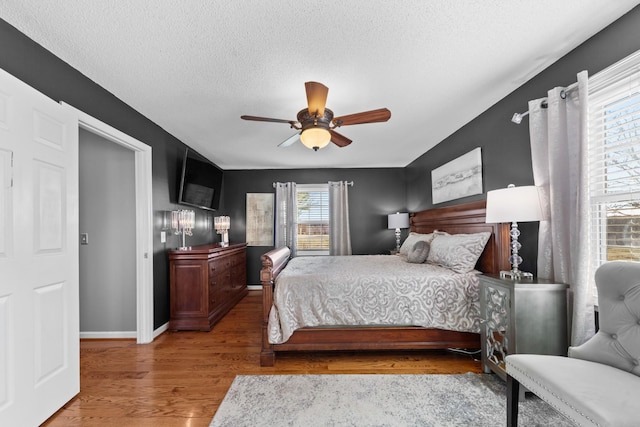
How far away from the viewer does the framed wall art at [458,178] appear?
3291 mm

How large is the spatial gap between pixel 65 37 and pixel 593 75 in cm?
342

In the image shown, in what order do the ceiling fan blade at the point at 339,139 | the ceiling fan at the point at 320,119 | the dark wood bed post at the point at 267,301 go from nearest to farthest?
1. the ceiling fan at the point at 320,119
2. the dark wood bed post at the point at 267,301
3. the ceiling fan blade at the point at 339,139

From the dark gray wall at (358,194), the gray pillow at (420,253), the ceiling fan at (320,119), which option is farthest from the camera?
the dark gray wall at (358,194)

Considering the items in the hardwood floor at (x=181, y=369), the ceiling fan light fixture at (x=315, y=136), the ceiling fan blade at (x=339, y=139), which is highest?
the ceiling fan blade at (x=339, y=139)

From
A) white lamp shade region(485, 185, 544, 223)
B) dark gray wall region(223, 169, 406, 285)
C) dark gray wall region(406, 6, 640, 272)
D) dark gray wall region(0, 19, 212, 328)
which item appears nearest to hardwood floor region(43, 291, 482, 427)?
dark gray wall region(0, 19, 212, 328)

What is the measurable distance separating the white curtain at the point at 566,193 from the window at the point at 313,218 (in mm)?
3996

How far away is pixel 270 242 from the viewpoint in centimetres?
589

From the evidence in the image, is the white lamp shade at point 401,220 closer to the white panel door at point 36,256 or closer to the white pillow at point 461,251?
the white pillow at point 461,251

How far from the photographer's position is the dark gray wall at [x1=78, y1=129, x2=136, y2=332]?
3.34 m

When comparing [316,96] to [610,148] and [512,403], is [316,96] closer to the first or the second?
[610,148]

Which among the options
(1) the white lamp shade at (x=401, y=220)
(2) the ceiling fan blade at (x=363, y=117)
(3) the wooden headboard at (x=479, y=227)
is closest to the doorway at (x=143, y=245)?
(2) the ceiling fan blade at (x=363, y=117)

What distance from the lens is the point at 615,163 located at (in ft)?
6.02

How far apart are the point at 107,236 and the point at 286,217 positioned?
3.00 m

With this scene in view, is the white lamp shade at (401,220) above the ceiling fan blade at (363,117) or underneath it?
underneath
